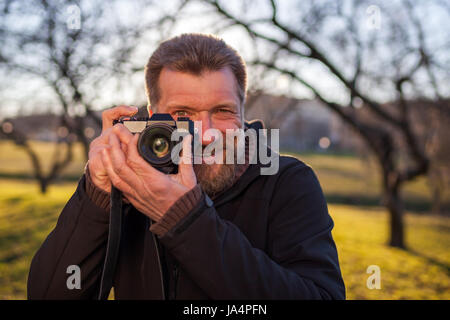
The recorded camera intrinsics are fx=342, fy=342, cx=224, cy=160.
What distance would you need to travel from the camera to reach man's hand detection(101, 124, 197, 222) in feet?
4.04

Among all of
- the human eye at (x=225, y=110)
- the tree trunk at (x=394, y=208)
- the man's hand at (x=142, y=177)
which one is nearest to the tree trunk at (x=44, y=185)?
the tree trunk at (x=394, y=208)

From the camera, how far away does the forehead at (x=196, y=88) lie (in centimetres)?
177

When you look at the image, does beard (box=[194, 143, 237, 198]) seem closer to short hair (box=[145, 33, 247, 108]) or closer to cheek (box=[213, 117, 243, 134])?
cheek (box=[213, 117, 243, 134])

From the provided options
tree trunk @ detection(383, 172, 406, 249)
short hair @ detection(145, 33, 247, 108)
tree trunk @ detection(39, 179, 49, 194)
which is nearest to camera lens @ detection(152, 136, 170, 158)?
short hair @ detection(145, 33, 247, 108)

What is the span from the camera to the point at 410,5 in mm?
6406

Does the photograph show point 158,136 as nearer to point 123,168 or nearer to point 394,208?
point 123,168

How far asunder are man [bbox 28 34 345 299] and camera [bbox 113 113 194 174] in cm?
4

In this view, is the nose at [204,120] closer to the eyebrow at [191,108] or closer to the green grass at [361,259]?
the eyebrow at [191,108]

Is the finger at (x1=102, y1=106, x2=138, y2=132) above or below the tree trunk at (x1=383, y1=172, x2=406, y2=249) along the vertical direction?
above

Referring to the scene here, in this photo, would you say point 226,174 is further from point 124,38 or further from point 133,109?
point 124,38

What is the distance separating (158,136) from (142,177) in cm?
21

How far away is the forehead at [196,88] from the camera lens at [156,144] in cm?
38

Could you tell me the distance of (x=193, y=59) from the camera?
175 cm

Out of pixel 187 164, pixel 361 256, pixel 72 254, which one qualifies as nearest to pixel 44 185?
pixel 361 256
